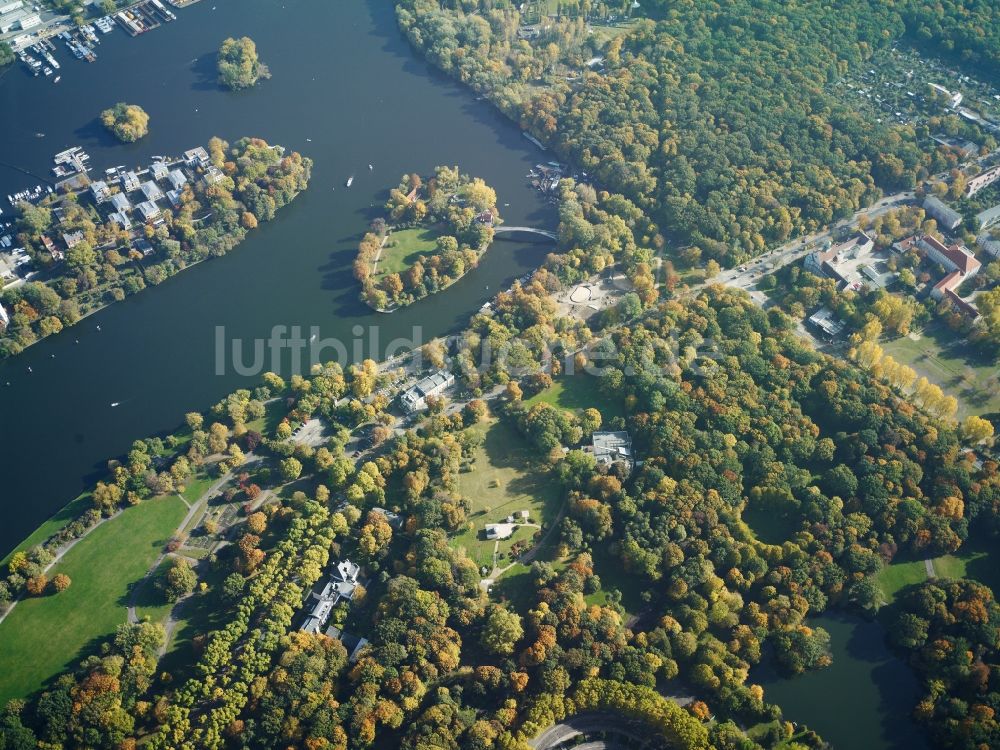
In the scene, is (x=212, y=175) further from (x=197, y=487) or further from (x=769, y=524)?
(x=769, y=524)

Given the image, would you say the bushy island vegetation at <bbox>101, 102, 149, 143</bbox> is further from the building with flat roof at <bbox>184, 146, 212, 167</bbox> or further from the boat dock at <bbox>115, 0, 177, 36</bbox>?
the boat dock at <bbox>115, 0, 177, 36</bbox>

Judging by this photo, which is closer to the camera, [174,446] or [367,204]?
[174,446]

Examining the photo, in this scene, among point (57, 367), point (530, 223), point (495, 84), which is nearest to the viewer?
point (57, 367)

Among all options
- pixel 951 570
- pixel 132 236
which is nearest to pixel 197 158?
pixel 132 236

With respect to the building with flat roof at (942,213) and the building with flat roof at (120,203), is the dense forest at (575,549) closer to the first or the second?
the building with flat roof at (942,213)

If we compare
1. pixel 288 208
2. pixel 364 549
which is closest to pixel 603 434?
pixel 364 549

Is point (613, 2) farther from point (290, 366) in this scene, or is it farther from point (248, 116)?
point (290, 366)

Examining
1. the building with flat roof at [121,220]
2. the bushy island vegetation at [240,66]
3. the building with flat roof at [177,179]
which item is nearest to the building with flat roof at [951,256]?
the building with flat roof at [177,179]
